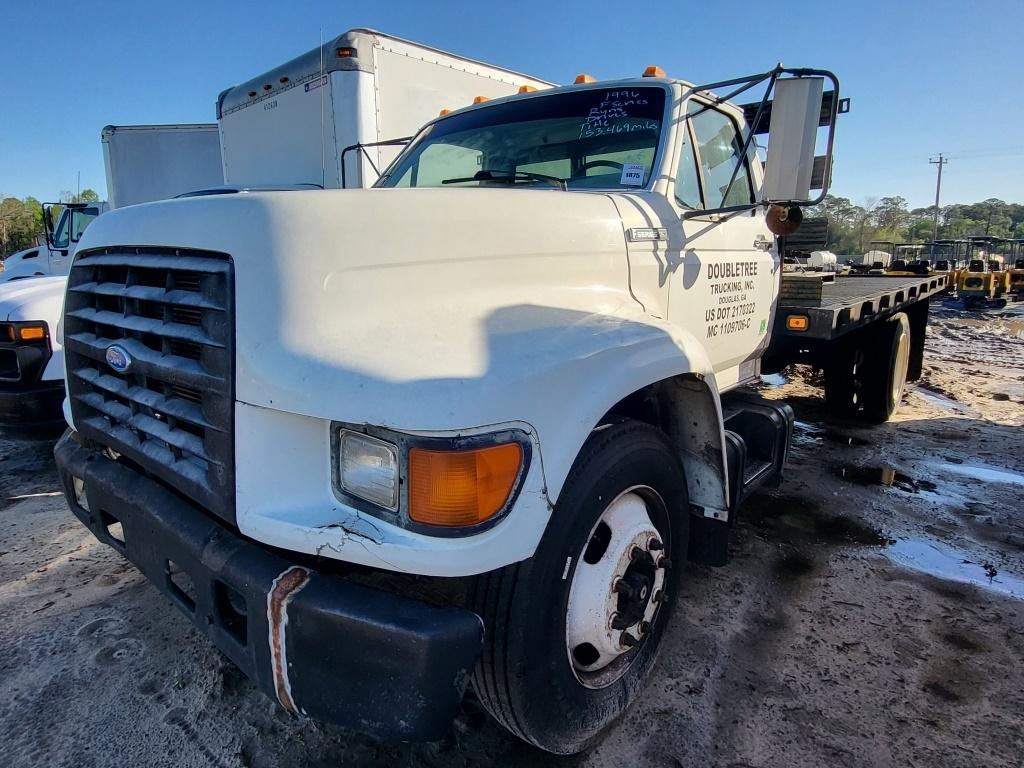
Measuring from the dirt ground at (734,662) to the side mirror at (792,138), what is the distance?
1893mm

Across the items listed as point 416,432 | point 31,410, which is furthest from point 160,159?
point 416,432

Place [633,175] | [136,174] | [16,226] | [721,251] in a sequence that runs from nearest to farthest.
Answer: [633,175] → [721,251] → [136,174] → [16,226]

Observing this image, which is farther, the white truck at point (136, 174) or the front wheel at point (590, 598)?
the white truck at point (136, 174)

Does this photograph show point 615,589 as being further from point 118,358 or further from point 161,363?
point 118,358

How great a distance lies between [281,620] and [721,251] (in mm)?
2558

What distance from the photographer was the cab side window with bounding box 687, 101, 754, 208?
3.11m

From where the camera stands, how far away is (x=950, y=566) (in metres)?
3.49

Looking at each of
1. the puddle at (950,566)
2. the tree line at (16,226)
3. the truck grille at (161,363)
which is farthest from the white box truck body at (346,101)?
the tree line at (16,226)

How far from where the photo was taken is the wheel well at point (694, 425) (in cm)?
246

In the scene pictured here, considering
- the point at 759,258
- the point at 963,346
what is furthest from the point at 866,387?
the point at 963,346

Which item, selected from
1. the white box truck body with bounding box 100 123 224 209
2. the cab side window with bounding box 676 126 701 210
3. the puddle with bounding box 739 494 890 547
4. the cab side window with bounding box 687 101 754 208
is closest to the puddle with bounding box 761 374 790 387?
→ the puddle with bounding box 739 494 890 547

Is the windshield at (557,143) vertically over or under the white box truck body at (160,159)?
under

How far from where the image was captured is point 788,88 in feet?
8.19

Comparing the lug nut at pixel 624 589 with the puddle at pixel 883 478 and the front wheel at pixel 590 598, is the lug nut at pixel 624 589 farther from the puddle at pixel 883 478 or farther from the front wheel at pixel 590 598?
the puddle at pixel 883 478
